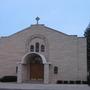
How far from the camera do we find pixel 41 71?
41500mm

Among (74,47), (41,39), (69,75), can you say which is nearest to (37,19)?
(41,39)

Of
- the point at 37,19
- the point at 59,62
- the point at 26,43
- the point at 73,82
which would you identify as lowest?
the point at 73,82

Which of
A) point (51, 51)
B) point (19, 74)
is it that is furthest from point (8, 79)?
Result: point (51, 51)

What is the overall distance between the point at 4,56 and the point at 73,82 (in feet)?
35.0

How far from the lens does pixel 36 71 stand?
4153 cm

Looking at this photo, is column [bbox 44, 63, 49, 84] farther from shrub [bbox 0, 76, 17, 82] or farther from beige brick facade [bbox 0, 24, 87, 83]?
shrub [bbox 0, 76, 17, 82]

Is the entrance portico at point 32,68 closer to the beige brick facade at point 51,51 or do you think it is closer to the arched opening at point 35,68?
the arched opening at point 35,68

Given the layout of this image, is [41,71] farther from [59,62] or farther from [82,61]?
[82,61]

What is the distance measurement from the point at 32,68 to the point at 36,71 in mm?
732

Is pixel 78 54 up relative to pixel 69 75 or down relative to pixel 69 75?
up

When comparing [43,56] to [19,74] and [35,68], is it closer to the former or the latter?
[35,68]

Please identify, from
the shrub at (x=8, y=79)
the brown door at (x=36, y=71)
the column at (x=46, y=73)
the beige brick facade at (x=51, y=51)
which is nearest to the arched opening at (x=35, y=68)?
→ the brown door at (x=36, y=71)

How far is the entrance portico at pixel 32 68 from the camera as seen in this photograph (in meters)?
39.3

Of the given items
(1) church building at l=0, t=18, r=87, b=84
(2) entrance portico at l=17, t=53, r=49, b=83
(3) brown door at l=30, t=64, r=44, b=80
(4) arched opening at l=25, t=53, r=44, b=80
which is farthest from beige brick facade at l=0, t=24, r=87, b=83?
(3) brown door at l=30, t=64, r=44, b=80
